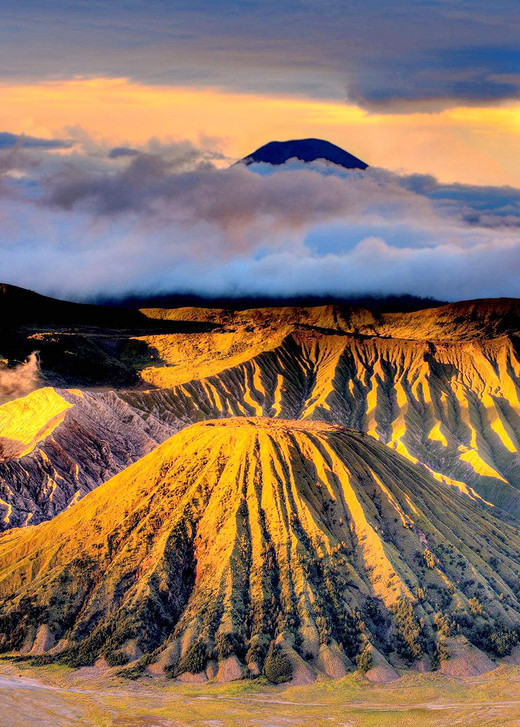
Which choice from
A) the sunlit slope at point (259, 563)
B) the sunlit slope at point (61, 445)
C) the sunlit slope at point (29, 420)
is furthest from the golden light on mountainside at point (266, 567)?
the sunlit slope at point (29, 420)

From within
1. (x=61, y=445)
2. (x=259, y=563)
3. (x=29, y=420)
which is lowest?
(x=61, y=445)

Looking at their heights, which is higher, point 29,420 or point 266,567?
point 29,420

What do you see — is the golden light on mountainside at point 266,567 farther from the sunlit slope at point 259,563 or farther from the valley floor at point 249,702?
the valley floor at point 249,702

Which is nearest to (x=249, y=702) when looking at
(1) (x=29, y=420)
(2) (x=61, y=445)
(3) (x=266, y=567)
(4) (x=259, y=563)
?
(3) (x=266, y=567)

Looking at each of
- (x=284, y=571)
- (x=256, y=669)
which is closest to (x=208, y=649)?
(x=256, y=669)

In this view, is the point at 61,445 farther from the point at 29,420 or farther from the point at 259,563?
the point at 259,563

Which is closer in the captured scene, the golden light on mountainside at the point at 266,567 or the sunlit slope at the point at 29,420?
the golden light on mountainside at the point at 266,567
